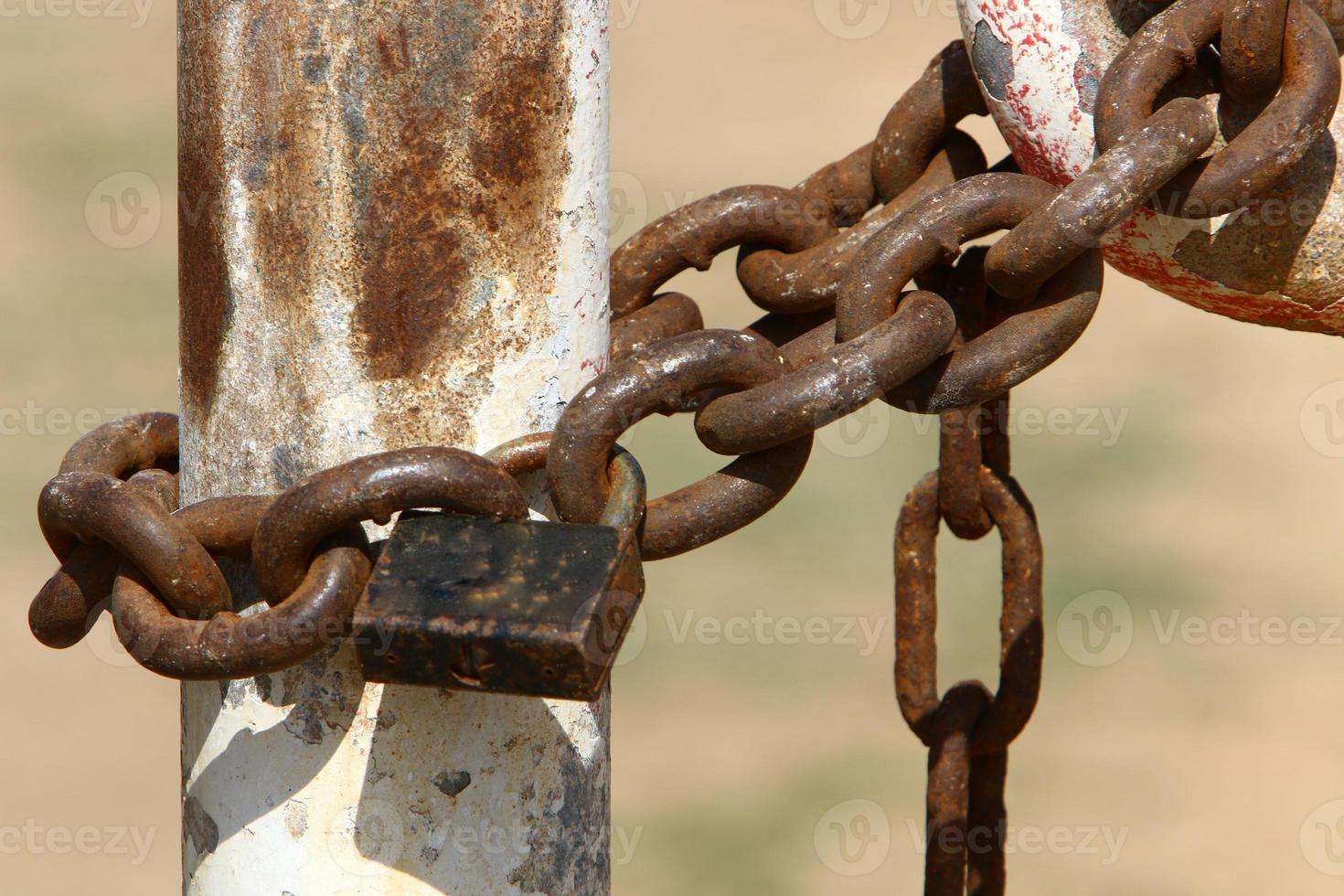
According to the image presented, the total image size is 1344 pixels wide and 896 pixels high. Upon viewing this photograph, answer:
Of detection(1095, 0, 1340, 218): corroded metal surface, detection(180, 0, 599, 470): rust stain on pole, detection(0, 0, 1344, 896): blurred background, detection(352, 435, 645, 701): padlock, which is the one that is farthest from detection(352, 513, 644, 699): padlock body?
detection(0, 0, 1344, 896): blurred background

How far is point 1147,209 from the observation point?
1213 mm

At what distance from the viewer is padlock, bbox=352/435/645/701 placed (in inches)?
36.4

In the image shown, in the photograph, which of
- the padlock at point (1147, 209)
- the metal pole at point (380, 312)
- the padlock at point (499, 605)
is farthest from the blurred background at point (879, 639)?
the padlock at point (1147, 209)

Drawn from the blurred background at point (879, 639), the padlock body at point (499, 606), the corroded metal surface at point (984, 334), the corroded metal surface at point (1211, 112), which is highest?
the blurred background at point (879, 639)

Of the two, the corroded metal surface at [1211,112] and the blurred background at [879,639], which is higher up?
the blurred background at [879,639]

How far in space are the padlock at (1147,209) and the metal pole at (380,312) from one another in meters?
0.36

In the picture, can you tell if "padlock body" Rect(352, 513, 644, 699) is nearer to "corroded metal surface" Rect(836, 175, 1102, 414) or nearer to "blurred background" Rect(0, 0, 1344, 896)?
"corroded metal surface" Rect(836, 175, 1102, 414)

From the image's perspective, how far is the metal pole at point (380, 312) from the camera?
1.02m

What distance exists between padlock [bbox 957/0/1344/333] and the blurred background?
1607 millimetres

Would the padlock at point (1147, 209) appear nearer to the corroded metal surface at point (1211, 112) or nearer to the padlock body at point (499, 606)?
the corroded metal surface at point (1211, 112)

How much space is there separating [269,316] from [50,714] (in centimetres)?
355

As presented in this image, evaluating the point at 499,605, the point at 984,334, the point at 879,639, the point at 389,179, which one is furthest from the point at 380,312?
the point at 879,639

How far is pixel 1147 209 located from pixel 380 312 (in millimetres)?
587

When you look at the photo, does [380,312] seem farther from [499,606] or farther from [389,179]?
[499,606]
